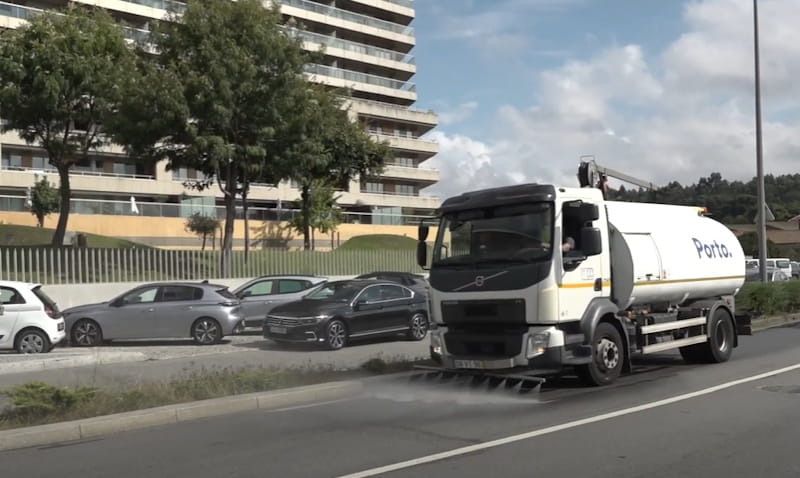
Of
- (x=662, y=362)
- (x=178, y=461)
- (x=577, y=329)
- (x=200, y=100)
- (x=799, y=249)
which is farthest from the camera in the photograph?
(x=799, y=249)

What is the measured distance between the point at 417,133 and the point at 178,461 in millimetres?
71767

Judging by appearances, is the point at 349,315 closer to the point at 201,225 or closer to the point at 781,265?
the point at 201,225

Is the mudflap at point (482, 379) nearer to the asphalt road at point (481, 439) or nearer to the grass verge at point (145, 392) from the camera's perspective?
the asphalt road at point (481, 439)

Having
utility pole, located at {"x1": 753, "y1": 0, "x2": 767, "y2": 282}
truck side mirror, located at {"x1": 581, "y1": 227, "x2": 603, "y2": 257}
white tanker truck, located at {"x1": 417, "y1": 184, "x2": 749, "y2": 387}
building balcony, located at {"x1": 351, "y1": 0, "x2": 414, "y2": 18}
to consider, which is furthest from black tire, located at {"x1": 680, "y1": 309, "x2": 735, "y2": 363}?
building balcony, located at {"x1": 351, "y1": 0, "x2": 414, "y2": 18}

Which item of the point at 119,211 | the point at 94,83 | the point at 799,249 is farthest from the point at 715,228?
the point at 799,249

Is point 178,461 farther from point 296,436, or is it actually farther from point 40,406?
point 40,406

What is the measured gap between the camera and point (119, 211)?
145 ft

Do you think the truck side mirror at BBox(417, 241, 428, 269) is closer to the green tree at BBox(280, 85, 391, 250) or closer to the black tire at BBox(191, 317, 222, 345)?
the black tire at BBox(191, 317, 222, 345)

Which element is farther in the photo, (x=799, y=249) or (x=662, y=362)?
(x=799, y=249)

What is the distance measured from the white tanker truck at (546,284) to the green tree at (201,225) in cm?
3610

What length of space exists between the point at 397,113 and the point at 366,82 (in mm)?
4224

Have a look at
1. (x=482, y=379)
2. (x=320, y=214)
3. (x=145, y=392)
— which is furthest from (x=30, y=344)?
(x=320, y=214)

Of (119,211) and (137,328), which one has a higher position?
(119,211)

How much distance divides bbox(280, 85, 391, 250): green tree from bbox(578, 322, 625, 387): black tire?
16070mm
